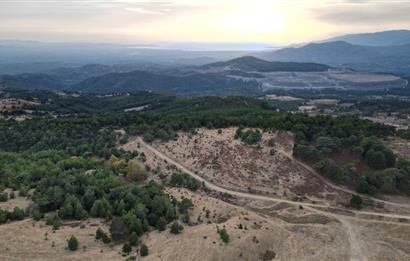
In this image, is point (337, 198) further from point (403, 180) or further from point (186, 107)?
point (186, 107)

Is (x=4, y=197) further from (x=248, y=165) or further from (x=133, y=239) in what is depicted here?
(x=248, y=165)

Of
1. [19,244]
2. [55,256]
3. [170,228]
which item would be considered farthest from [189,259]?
[19,244]

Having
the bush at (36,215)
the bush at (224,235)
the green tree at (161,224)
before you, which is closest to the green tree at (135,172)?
the green tree at (161,224)

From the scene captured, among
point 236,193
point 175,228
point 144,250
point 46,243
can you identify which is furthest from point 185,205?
point 46,243

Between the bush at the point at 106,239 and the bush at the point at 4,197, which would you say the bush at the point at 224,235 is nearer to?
the bush at the point at 106,239

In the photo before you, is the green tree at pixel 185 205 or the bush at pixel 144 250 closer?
the bush at pixel 144 250

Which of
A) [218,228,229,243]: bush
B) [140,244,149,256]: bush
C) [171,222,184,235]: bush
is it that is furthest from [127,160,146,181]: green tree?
[140,244,149,256]: bush

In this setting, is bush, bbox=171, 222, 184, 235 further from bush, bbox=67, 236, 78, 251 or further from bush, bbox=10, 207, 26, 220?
bush, bbox=10, 207, 26, 220

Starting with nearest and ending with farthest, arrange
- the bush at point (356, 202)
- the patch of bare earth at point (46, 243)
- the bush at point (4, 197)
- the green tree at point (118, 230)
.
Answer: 1. the patch of bare earth at point (46, 243)
2. the green tree at point (118, 230)
3. the bush at point (4, 197)
4. the bush at point (356, 202)

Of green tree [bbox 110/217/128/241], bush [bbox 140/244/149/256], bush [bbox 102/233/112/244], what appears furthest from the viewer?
green tree [bbox 110/217/128/241]
